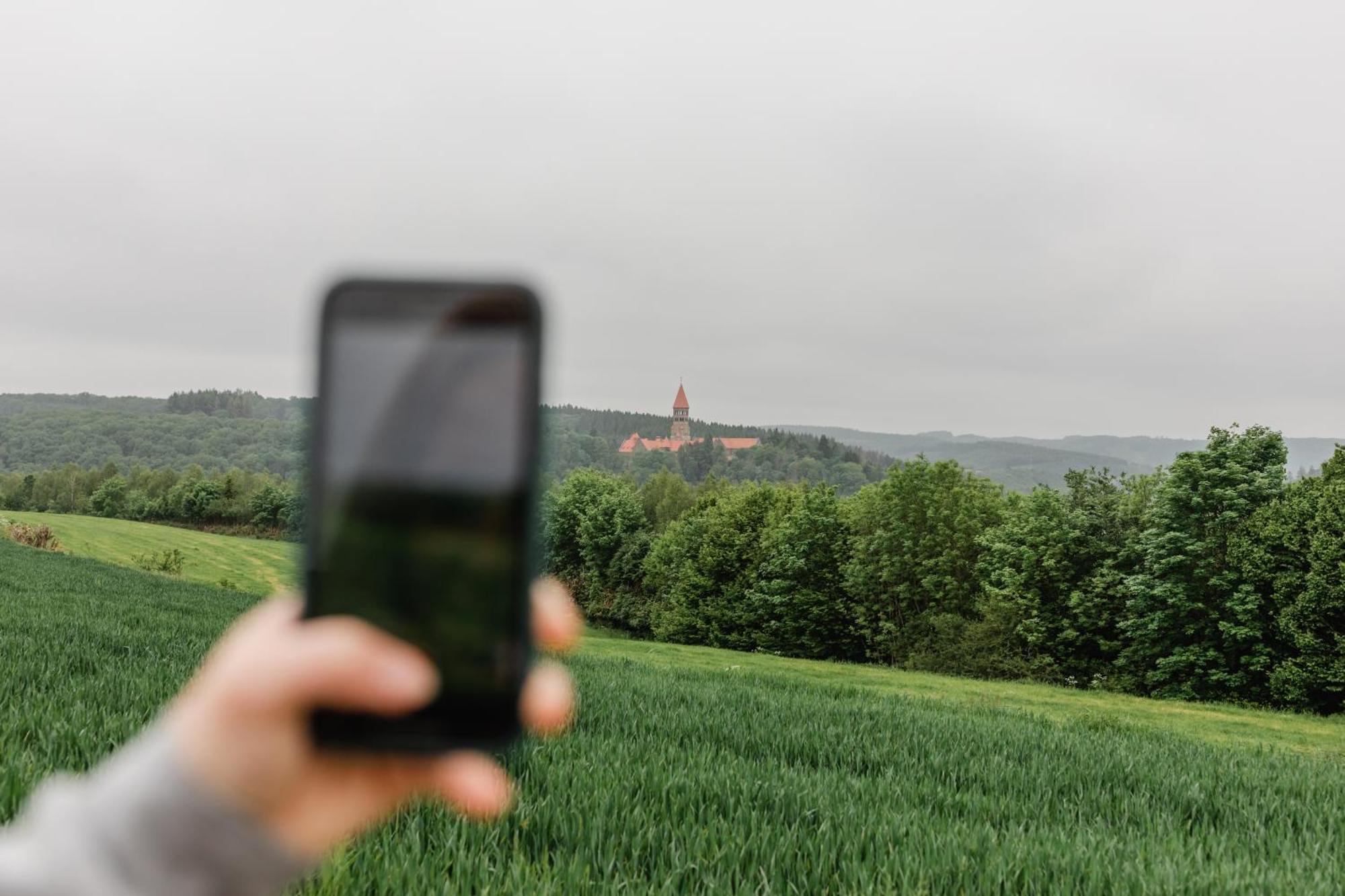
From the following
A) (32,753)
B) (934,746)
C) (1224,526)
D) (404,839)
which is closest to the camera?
(404,839)

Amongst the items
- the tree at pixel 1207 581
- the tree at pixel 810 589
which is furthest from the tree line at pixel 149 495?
the tree at pixel 1207 581

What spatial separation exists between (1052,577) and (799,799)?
4694cm

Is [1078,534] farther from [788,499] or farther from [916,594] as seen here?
[788,499]

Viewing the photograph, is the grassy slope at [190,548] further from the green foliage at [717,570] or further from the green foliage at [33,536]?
the green foliage at [717,570]

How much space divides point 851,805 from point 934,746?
10.3ft

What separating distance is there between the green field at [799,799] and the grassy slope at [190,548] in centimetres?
4204

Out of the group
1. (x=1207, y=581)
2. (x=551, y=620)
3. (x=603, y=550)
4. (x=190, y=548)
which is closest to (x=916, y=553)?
(x=1207, y=581)

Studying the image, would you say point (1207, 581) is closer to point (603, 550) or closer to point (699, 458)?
point (603, 550)

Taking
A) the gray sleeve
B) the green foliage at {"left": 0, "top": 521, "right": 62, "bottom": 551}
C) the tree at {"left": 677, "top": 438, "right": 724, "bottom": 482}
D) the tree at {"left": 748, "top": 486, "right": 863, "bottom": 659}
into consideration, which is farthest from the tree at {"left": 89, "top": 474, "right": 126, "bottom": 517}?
the gray sleeve

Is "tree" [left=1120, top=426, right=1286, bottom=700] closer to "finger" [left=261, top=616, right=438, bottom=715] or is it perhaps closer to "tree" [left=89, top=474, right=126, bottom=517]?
"finger" [left=261, top=616, right=438, bottom=715]

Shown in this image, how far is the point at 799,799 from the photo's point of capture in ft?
16.3

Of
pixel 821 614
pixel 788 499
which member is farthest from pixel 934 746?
pixel 788 499

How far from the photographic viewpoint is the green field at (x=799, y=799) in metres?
3.77

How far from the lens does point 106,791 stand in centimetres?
90
